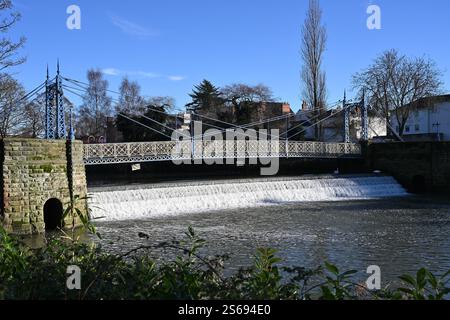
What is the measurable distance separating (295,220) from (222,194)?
5.73 metres

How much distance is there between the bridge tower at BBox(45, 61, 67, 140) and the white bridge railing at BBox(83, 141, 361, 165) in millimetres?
1462

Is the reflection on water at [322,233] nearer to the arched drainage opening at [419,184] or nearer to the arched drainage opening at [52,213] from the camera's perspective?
the arched drainage opening at [52,213]

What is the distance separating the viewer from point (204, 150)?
2788cm

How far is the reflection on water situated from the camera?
11492 mm

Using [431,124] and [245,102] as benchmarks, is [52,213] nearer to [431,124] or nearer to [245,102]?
[245,102]

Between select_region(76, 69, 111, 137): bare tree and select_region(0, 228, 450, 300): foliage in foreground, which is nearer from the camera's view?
select_region(0, 228, 450, 300): foliage in foreground

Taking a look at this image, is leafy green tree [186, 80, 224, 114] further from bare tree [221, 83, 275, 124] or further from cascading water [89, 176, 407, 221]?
cascading water [89, 176, 407, 221]

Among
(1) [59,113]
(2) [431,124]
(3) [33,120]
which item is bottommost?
(1) [59,113]

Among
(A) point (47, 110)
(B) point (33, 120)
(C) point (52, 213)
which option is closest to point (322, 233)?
(C) point (52, 213)

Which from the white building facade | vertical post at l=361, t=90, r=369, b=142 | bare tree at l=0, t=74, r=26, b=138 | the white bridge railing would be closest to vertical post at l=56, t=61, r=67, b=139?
the white bridge railing

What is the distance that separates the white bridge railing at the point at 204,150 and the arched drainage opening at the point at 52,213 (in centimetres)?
410

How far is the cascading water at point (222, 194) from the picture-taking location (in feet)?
65.1
